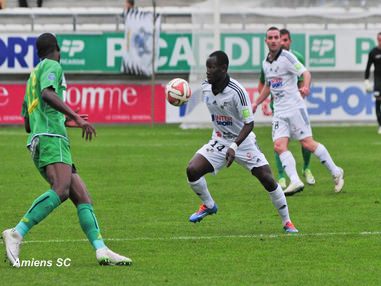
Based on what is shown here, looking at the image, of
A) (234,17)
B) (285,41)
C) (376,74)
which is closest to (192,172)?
(285,41)

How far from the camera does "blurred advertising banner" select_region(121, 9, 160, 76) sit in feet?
104

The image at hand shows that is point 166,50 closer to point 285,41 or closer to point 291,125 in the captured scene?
point 285,41

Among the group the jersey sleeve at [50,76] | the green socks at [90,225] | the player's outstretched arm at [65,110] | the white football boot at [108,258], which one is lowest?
the white football boot at [108,258]

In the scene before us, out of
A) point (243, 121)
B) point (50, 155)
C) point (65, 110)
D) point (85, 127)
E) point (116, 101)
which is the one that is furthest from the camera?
point (116, 101)

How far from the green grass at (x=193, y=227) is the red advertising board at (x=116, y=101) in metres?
7.73

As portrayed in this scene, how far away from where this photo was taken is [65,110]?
9.73 meters

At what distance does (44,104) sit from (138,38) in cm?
2203

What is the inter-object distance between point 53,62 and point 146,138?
17.3 metres

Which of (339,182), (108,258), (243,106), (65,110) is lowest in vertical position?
(339,182)

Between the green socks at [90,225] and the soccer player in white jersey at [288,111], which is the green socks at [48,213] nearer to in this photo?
the green socks at [90,225]

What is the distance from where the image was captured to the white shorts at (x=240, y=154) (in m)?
12.5

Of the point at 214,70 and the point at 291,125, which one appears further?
the point at 291,125

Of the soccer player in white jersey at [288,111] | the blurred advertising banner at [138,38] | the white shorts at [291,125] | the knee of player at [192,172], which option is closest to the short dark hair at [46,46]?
the knee of player at [192,172]

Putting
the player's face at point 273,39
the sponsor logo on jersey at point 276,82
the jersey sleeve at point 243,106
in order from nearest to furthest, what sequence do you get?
1. the jersey sleeve at point 243,106
2. the player's face at point 273,39
3. the sponsor logo on jersey at point 276,82
